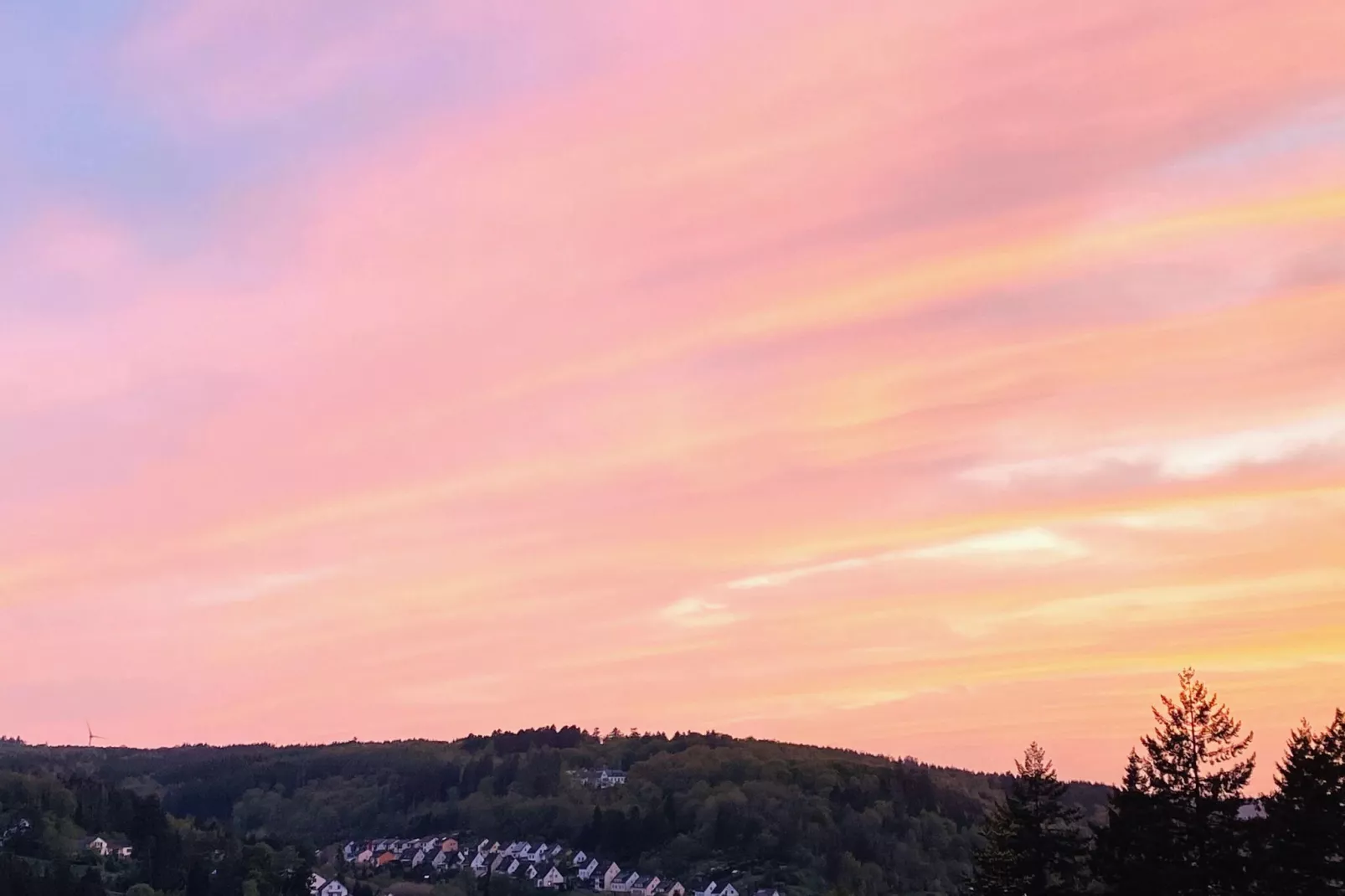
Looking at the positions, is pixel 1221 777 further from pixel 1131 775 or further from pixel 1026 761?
pixel 1026 761

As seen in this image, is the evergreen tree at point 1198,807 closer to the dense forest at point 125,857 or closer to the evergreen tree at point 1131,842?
the evergreen tree at point 1131,842

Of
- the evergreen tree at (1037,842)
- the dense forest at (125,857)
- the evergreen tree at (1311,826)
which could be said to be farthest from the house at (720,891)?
the evergreen tree at (1311,826)

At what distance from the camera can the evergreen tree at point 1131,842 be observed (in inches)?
1553

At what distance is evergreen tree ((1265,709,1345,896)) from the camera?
36344 mm

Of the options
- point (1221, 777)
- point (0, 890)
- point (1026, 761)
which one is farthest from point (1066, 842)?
point (0, 890)

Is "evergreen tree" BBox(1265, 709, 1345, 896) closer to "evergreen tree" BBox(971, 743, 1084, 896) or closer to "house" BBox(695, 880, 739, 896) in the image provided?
"evergreen tree" BBox(971, 743, 1084, 896)

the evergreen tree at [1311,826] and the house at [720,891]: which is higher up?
the evergreen tree at [1311,826]

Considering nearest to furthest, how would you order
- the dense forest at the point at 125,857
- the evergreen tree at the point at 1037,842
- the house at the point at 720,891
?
the evergreen tree at the point at 1037,842, the dense forest at the point at 125,857, the house at the point at 720,891

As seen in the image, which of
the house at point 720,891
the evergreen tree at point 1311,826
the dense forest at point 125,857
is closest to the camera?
the evergreen tree at point 1311,826

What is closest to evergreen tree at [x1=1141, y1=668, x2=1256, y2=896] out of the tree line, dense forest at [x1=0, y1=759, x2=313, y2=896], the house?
the tree line

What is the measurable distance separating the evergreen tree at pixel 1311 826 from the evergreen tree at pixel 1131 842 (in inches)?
118

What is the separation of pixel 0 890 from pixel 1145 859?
125 meters

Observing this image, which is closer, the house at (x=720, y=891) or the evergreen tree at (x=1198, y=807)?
the evergreen tree at (x=1198, y=807)

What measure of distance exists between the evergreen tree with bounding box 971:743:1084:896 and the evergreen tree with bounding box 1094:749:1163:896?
1.07 metres
